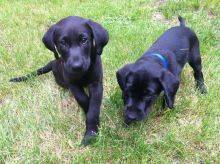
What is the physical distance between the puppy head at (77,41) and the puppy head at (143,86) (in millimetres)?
399

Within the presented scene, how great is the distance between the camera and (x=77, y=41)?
3.91m

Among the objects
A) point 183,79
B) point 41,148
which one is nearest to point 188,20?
point 183,79

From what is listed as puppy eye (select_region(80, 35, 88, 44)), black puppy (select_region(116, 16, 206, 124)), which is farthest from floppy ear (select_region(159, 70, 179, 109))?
puppy eye (select_region(80, 35, 88, 44))

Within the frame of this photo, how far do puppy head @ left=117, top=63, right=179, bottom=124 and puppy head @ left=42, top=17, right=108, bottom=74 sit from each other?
1.31 ft

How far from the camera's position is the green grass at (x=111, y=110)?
155 inches

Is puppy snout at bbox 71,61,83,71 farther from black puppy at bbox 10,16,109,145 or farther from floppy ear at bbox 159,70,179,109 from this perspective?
floppy ear at bbox 159,70,179,109

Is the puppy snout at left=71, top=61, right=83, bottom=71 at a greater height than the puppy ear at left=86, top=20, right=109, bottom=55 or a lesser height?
A: lesser

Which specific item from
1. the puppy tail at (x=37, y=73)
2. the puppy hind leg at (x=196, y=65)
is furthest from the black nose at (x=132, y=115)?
the puppy tail at (x=37, y=73)

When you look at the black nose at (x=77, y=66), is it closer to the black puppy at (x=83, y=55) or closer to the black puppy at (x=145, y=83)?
the black puppy at (x=83, y=55)

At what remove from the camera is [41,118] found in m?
4.43

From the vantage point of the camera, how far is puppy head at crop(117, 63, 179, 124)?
12.6 feet

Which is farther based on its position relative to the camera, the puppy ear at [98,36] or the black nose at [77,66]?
the puppy ear at [98,36]

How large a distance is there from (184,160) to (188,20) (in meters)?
3.24

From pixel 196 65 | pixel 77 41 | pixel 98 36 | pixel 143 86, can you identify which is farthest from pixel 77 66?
pixel 196 65
